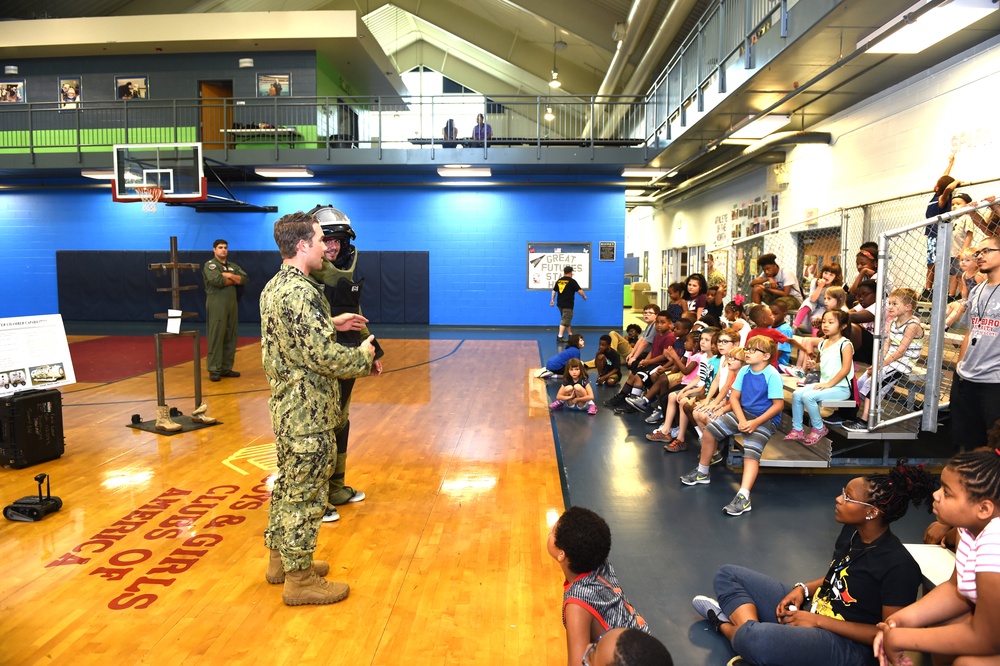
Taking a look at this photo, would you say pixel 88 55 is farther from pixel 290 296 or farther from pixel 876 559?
pixel 876 559

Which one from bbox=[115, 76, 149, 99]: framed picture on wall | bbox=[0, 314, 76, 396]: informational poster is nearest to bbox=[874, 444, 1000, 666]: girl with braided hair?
bbox=[0, 314, 76, 396]: informational poster

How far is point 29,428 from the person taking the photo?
5.58m

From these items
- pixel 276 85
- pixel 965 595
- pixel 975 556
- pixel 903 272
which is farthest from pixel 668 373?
pixel 276 85

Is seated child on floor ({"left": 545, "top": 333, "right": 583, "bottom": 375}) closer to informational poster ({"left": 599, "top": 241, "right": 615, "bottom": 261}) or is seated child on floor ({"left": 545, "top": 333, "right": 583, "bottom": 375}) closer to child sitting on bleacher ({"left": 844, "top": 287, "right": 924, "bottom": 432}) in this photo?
child sitting on bleacher ({"left": 844, "top": 287, "right": 924, "bottom": 432})

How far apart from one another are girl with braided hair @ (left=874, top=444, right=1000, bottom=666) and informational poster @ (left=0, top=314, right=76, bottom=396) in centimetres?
608

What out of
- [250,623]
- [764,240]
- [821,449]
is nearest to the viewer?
[250,623]

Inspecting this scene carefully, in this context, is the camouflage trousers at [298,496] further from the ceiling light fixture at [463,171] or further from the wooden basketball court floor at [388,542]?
the ceiling light fixture at [463,171]

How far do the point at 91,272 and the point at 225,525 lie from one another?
16.5 m

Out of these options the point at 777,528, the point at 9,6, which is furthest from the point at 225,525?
the point at 9,6

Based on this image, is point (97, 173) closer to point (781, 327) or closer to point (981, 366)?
point (781, 327)

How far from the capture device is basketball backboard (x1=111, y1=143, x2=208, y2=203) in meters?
13.6

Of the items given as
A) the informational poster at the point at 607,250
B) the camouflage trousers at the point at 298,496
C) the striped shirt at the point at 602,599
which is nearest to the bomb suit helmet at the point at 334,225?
the camouflage trousers at the point at 298,496

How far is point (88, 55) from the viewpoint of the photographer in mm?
18234

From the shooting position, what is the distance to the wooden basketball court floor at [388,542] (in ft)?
9.95
